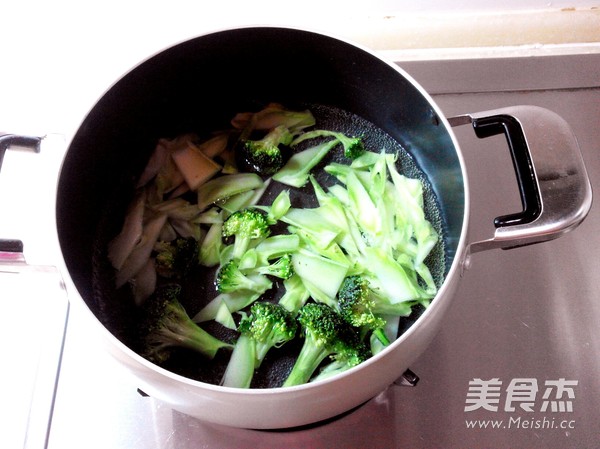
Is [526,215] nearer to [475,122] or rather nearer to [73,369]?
[475,122]

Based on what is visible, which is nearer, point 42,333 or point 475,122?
point 475,122

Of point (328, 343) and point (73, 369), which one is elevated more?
point (328, 343)

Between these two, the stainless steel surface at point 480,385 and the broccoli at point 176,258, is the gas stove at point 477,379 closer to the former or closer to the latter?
the stainless steel surface at point 480,385

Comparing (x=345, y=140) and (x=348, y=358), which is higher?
(x=345, y=140)

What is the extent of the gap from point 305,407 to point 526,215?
0.38 meters

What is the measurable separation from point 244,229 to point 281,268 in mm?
91

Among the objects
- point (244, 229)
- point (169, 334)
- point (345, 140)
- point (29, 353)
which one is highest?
point (345, 140)

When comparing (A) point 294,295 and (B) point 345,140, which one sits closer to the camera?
(A) point 294,295

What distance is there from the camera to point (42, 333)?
3.18 ft

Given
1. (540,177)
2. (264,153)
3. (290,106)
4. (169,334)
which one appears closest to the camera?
(540,177)

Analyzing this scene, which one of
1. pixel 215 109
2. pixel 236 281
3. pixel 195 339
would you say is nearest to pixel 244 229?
pixel 236 281

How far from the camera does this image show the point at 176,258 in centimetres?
96

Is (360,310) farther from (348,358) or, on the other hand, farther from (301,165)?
(301,165)

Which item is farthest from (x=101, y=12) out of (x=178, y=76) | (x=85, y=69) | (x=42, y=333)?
(x=42, y=333)
